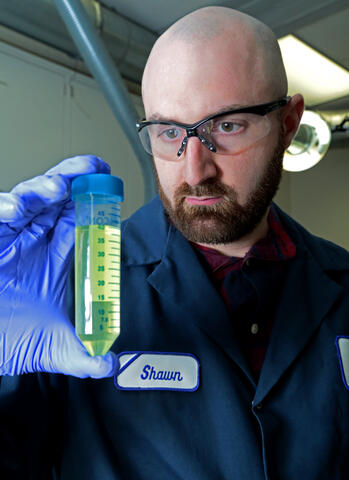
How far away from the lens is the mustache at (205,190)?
1161mm

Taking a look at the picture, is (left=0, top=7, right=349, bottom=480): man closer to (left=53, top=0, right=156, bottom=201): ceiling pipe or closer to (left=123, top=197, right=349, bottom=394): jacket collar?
(left=123, top=197, right=349, bottom=394): jacket collar

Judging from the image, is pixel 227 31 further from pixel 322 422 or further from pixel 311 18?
pixel 311 18

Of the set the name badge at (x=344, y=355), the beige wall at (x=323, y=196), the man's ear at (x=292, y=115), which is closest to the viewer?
the name badge at (x=344, y=355)

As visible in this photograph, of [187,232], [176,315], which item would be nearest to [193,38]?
[187,232]

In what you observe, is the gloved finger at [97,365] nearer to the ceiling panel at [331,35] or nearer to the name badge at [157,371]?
the name badge at [157,371]

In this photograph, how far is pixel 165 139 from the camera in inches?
48.0

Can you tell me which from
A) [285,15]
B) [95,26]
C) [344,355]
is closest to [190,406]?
[344,355]

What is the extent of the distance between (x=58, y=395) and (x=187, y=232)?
0.47 meters

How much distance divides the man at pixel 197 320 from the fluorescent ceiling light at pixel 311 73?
1876 millimetres

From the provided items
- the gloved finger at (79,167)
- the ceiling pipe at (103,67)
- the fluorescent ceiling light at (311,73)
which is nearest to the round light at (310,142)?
the fluorescent ceiling light at (311,73)

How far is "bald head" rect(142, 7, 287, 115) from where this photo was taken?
1162 mm

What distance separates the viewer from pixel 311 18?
8.20 ft

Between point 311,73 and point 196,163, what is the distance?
2.55 metres

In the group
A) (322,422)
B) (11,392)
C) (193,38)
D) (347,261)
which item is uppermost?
(193,38)
